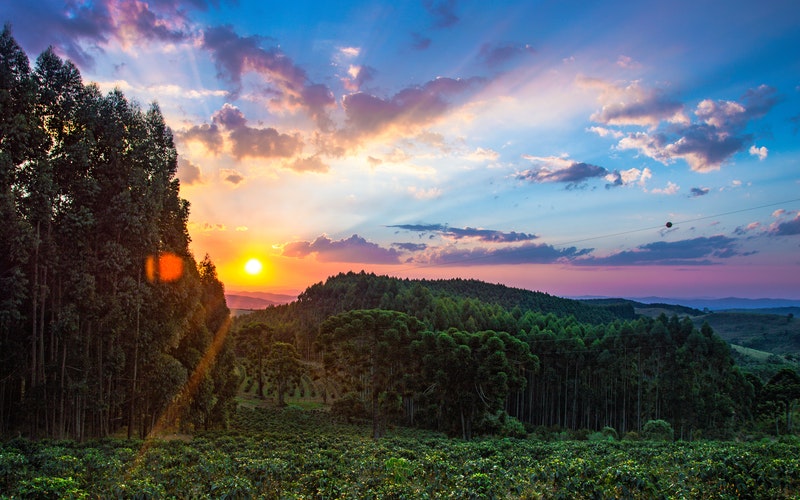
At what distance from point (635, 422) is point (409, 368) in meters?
37.5

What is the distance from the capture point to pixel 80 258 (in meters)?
21.3

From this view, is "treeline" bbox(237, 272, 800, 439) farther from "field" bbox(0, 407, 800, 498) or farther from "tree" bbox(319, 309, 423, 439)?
"field" bbox(0, 407, 800, 498)

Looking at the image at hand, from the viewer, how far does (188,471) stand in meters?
10.5

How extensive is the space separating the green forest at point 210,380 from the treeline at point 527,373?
0.25 meters

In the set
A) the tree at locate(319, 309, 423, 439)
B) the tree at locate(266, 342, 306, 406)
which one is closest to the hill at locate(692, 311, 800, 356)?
the tree at locate(266, 342, 306, 406)

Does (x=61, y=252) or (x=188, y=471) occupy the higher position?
(x=61, y=252)

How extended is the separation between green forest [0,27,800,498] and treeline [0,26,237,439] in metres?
0.10

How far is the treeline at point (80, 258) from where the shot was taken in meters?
19.8

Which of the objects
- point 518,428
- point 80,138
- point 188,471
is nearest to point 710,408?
point 518,428

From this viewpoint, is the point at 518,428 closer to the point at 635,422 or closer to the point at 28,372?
the point at 635,422

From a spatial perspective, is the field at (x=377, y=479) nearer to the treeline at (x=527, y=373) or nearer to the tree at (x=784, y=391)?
the treeline at (x=527, y=373)

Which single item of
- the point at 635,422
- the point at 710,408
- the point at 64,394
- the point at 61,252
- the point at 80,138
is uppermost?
the point at 80,138

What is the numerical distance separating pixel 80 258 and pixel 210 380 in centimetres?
1335

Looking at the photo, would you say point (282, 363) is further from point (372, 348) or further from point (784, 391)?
point (784, 391)
